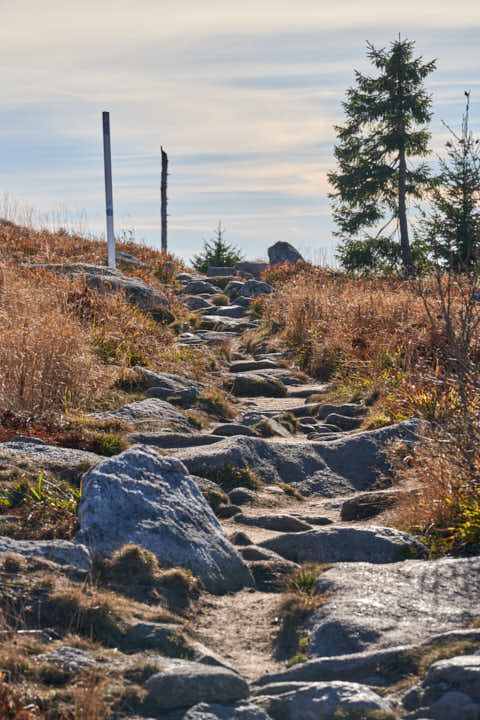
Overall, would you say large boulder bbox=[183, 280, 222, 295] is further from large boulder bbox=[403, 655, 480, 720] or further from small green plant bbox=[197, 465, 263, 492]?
large boulder bbox=[403, 655, 480, 720]

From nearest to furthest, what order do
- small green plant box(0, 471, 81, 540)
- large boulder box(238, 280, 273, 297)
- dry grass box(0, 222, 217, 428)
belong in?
small green plant box(0, 471, 81, 540)
dry grass box(0, 222, 217, 428)
large boulder box(238, 280, 273, 297)

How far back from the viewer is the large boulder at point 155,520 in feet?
13.7

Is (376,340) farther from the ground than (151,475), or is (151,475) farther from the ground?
(376,340)

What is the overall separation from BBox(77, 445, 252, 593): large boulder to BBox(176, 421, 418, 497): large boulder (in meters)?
1.65

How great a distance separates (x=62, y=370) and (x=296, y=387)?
14.3 ft

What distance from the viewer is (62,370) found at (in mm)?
7375

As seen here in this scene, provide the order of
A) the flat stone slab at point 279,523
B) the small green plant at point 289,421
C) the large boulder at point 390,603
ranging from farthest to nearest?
the small green plant at point 289,421 < the flat stone slab at point 279,523 < the large boulder at point 390,603

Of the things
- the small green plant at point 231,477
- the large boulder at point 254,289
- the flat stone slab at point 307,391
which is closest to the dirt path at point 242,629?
the small green plant at point 231,477

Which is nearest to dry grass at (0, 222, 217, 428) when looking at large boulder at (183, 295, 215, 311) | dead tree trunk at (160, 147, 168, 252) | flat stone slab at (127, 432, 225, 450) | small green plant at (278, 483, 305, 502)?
flat stone slab at (127, 432, 225, 450)

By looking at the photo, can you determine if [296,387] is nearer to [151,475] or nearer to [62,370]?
[62,370]

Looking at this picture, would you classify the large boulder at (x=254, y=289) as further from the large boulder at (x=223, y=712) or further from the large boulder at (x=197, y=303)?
→ the large boulder at (x=223, y=712)

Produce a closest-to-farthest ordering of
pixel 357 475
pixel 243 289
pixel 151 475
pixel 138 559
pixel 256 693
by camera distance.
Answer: pixel 256 693
pixel 138 559
pixel 151 475
pixel 357 475
pixel 243 289

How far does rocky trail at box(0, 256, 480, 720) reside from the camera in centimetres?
285

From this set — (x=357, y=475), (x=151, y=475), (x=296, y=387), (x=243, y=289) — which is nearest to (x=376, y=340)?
(x=296, y=387)
